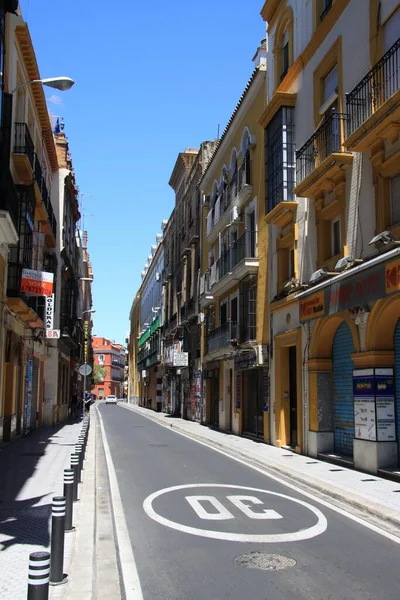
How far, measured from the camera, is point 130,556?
652 centimetres

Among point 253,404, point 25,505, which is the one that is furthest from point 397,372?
point 253,404

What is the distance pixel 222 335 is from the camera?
2630cm

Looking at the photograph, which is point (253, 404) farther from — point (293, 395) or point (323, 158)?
point (323, 158)

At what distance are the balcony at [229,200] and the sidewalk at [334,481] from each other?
1025 cm

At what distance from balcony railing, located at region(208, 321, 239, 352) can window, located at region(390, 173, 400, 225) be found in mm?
11997

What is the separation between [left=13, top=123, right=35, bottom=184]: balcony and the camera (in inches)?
706

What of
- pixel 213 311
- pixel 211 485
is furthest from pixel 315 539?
pixel 213 311

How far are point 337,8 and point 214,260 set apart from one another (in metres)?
16.8

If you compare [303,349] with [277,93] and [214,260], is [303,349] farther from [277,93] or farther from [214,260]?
[214,260]

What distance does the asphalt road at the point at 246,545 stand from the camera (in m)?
5.50

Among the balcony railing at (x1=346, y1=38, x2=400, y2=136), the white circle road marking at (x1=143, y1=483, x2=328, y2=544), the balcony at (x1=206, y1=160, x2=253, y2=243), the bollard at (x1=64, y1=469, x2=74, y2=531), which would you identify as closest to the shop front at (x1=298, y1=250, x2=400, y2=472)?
the balcony railing at (x1=346, y1=38, x2=400, y2=136)

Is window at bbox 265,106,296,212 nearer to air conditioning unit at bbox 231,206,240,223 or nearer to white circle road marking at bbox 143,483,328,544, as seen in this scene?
air conditioning unit at bbox 231,206,240,223

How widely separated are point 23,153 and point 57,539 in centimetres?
1534

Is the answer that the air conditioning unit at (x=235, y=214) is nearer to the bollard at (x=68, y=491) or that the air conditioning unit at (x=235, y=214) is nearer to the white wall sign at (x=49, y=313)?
the white wall sign at (x=49, y=313)
